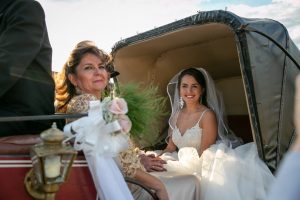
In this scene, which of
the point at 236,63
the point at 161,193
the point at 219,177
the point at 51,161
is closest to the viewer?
the point at 51,161

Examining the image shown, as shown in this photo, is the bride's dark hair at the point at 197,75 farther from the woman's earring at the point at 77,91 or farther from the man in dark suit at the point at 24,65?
the man in dark suit at the point at 24,65

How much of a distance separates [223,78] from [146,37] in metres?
1.44

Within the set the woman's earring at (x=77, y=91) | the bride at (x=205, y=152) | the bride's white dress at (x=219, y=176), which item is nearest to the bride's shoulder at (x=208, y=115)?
the bride at (x=205, y=152)

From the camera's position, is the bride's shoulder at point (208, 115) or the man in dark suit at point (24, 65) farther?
the bride's shoulder at point (208, 115)

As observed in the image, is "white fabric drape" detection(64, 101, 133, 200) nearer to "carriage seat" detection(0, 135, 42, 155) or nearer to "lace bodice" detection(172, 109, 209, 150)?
"carriage seat" detection(0, 135, 42, 155)

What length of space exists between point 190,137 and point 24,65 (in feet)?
8.77

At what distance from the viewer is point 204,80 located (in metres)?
4.73

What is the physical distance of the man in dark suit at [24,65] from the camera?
6.75 ft

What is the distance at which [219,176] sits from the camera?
145 inches

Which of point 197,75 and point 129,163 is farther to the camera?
point 197,75

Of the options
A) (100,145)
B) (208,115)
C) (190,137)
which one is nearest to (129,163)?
(100,145)

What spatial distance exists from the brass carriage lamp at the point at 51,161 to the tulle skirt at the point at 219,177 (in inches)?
70.9

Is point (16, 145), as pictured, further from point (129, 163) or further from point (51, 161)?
point (129, 163)

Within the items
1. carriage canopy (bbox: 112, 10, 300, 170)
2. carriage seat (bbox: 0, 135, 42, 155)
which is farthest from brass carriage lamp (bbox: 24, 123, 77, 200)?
carriage canopy (bbox: 112, 10, 300, 170)
